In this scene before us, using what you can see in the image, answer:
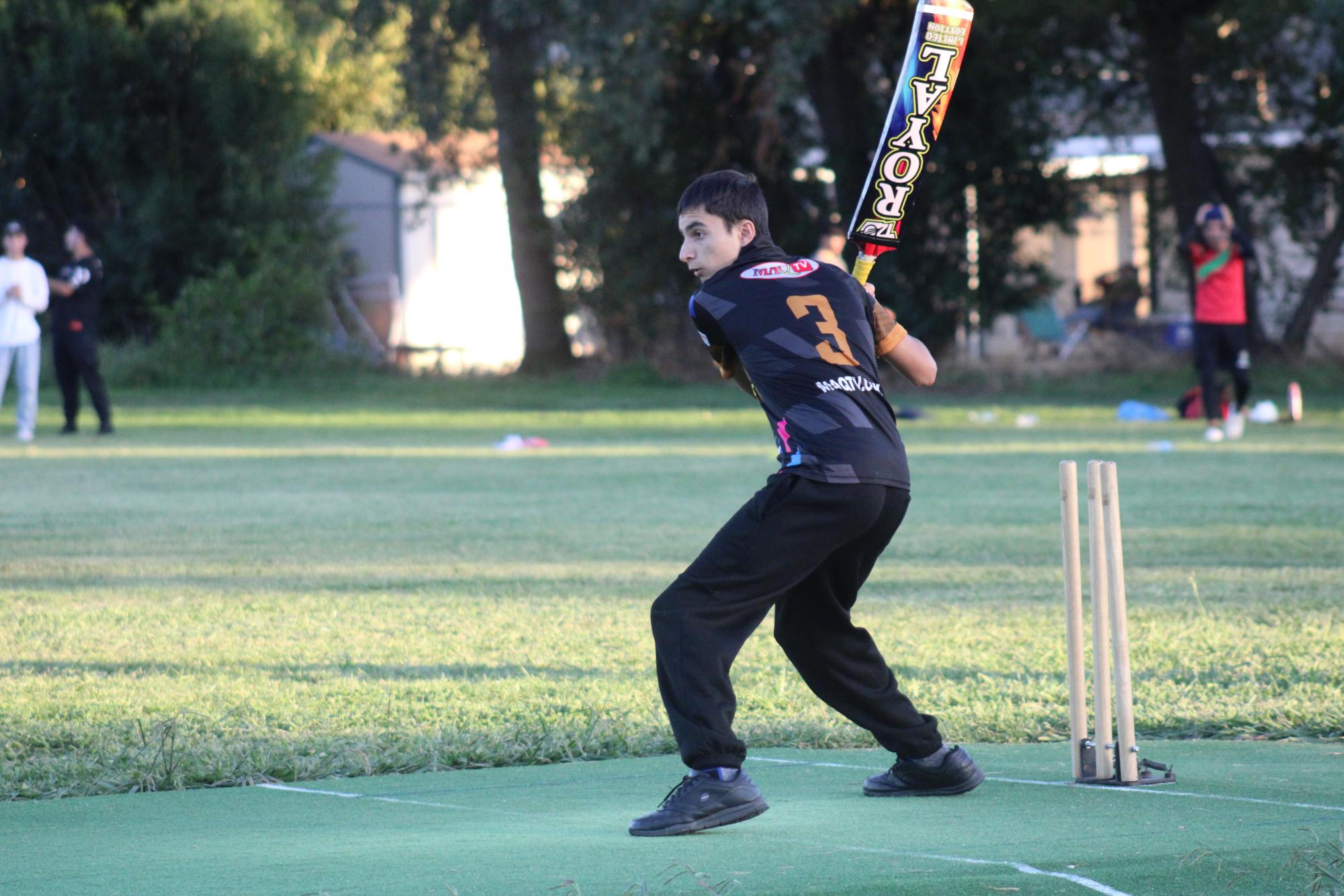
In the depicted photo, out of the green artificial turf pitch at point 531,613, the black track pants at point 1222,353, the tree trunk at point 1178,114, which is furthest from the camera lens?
the tree trunk at point 1178,114

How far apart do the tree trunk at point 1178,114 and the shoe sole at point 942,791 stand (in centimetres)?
2190

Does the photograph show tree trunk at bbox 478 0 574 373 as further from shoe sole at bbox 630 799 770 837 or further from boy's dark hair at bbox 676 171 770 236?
shoe sole at bbox 630 799 770 837

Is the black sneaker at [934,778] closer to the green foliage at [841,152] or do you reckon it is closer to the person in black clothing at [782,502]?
the person in black clothing at [782,502]

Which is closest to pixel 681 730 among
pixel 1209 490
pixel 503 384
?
pixel 1209 490

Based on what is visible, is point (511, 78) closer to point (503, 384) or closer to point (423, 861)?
point (503, 384)

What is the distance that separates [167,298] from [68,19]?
5.18 meters

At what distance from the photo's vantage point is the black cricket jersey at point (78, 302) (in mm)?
19281

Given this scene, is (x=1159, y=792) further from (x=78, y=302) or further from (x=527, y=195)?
(x=527, y=195)

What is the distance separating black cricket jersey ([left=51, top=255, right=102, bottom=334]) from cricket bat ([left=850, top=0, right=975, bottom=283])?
49.5ft

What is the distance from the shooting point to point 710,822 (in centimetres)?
489

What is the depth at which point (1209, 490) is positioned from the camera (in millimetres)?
14109

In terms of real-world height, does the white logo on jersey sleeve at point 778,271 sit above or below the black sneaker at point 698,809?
above

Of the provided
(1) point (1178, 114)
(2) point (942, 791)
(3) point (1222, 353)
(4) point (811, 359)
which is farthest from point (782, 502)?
(1) point (1178, 114)

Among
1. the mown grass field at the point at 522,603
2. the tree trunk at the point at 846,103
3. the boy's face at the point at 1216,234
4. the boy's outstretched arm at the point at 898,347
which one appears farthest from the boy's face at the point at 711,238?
the tree trunk at the point at 846,103
